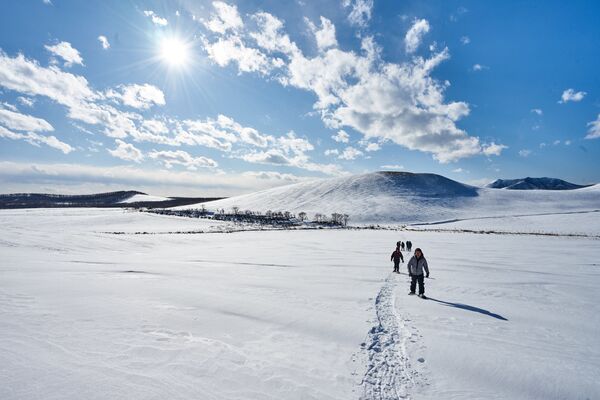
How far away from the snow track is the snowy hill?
93.4 m

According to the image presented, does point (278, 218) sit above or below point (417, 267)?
above

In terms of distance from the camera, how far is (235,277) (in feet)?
41.0

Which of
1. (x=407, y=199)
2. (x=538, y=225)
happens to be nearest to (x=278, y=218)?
(x=407, y=199)

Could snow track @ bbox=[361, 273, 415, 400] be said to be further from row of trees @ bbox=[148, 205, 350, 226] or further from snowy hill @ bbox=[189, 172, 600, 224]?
snowy hill @ bbox=[189, 172, 600, 224]

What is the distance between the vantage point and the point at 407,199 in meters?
125

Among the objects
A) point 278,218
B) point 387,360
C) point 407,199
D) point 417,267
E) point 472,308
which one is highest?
point 407,199

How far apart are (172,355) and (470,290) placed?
11.2 m

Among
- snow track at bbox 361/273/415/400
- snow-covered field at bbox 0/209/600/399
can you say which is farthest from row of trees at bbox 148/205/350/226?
snow track at bbox 361/273/415/400

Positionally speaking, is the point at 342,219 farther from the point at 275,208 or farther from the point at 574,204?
the point at 574,204

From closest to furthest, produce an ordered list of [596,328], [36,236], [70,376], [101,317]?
1. [70,376]
2. [101,317]
3. [596,328]
4. [36,236]

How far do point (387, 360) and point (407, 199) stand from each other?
128m

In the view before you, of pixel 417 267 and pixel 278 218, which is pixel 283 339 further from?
pixel 278 218

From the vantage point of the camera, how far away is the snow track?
4473mm

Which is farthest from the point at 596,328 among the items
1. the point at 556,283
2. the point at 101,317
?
the point at 101,317
